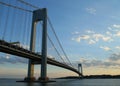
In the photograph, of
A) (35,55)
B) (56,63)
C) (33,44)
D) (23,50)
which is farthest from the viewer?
(56,63)

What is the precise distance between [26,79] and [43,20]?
11348 mm

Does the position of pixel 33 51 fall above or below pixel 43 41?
below

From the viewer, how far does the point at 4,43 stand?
27.2 meters

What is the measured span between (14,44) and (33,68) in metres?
13.1

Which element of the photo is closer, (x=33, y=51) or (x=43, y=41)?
(x=43, y=41)

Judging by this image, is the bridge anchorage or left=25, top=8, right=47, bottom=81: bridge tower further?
left=25, top=8, right=47, bottom=81: bridge tower

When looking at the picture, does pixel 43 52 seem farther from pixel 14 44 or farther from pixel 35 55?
pixel 14 44

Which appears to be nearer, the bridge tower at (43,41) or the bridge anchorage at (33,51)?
the bridge anchorage at (33,51)

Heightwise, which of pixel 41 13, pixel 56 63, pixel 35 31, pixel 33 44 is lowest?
pixel 56 63

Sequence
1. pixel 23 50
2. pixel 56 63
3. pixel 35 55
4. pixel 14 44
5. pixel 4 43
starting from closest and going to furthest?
1. pixel 4 43
2. pixel 14 44
3. pixel 23 50
4. pixel 35 55
5. pixel 56 63

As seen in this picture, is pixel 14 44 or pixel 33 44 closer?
pixel 14 44

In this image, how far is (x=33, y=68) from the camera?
139ft

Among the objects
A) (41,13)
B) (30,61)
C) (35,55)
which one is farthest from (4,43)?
(41,13)

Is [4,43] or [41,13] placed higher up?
[41,13]
